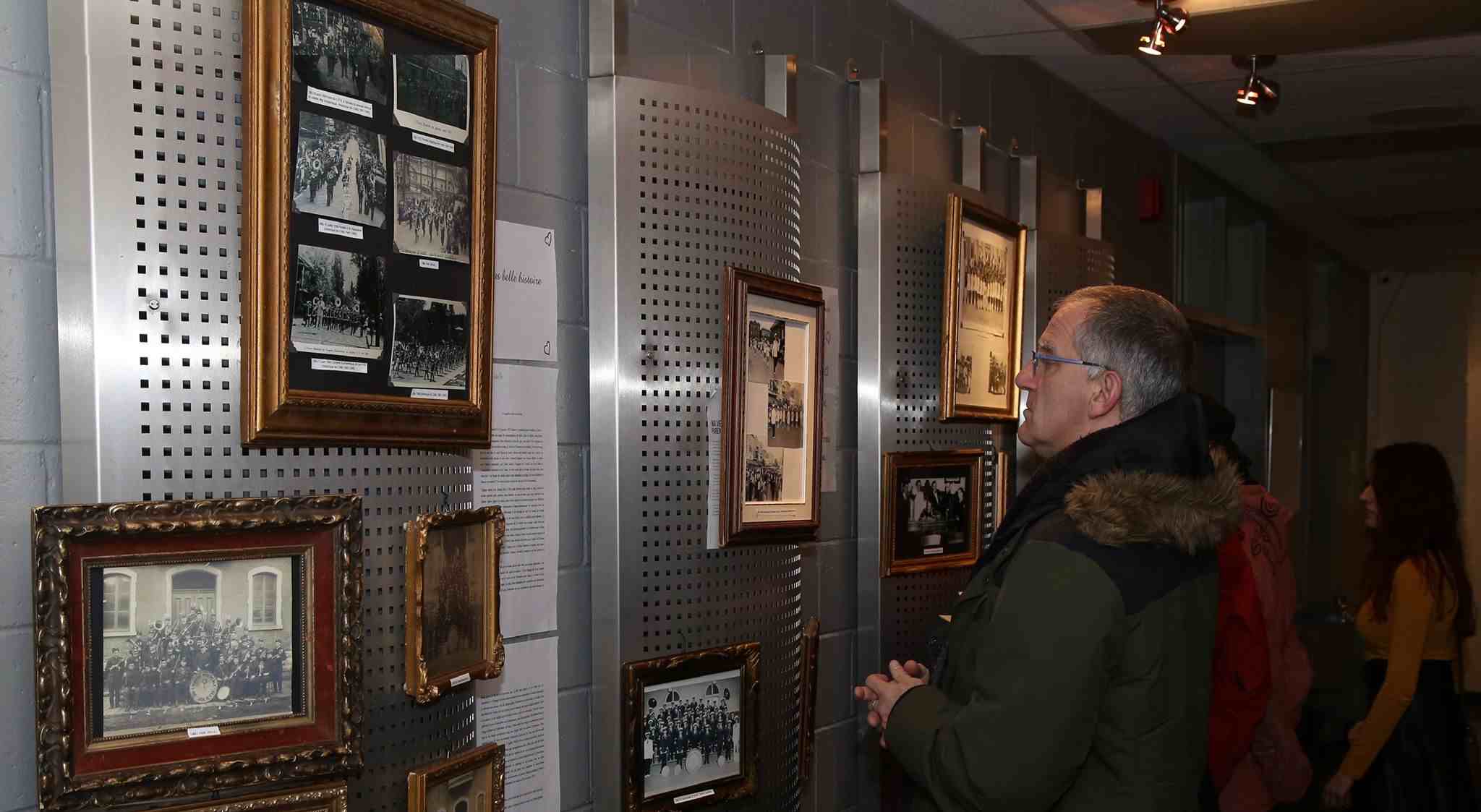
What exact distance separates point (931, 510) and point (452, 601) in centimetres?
173

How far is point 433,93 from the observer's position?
1943 millimetres

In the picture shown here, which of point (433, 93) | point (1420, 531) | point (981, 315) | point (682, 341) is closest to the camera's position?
point (433, 93)

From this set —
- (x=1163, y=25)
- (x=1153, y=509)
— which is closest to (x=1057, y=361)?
(x=1153, y=509)

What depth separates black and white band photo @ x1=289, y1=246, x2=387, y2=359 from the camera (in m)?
1.72

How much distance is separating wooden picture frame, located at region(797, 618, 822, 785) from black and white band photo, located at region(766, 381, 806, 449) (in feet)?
1.56

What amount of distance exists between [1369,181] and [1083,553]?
18.7ft

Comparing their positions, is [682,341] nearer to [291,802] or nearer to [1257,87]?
[291,802]

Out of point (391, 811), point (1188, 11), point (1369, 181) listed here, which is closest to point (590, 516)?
point (391, 811)

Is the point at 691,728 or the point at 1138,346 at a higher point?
the point at 1138,346

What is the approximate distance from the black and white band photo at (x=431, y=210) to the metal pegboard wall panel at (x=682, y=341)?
0.44 meters

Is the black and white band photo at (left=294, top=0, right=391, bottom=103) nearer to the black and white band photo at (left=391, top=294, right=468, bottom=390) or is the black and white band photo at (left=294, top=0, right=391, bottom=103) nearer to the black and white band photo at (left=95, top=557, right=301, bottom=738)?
the black and white band photo at (left=391, top=294, right=468, bottom=390)

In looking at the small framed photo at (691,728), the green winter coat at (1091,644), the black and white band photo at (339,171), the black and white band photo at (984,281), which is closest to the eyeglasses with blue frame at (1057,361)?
the green winter coat at (1091,644)

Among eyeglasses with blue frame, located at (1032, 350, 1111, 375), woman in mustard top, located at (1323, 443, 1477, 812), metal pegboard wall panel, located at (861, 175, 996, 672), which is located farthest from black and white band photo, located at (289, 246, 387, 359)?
woman in mustard top, located at (1323, 443, 1477, 812)
